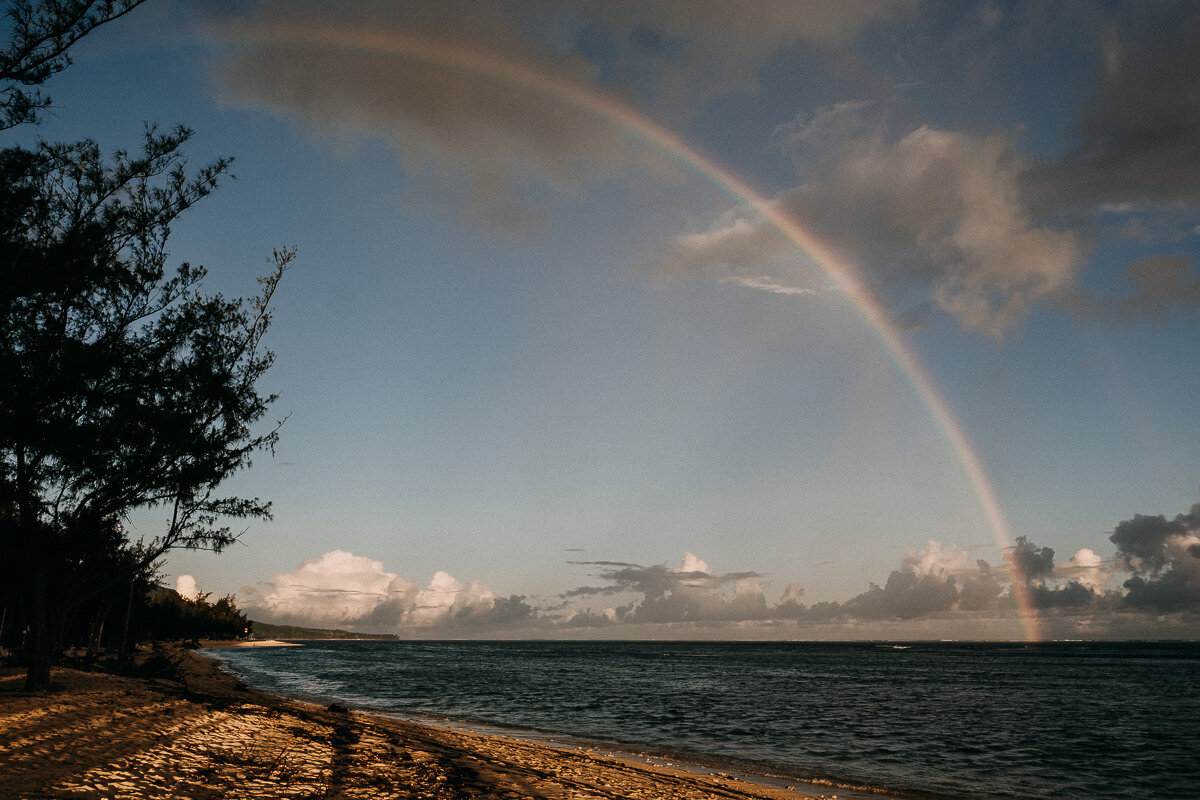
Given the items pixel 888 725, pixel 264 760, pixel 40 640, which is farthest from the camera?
pixel 888 725

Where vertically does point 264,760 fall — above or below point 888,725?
above

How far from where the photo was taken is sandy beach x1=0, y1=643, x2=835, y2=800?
34.8ft

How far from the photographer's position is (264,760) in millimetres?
13500

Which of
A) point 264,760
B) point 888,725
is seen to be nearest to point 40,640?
point 264,760

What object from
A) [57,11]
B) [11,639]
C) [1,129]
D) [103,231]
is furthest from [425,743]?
[11,639]

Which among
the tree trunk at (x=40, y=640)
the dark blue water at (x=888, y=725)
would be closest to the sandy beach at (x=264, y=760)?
the tree trunk at (x=40, y=640)

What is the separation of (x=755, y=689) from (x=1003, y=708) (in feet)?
63.7

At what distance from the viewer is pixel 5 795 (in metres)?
8.73

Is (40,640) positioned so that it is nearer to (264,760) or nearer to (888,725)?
(264,760)

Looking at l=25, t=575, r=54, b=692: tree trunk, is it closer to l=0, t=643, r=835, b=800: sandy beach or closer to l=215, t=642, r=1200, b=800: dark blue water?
l=0, t=643, r=835, b=800: sandy beach

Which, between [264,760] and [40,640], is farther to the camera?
[40,640]

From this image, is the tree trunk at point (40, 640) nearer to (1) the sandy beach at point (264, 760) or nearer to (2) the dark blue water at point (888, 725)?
(1) the sandy beach at point (264, 760)

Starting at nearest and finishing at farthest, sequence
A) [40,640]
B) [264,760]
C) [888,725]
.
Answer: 1. [264,760]
2. [40,640]
3. [888,725]

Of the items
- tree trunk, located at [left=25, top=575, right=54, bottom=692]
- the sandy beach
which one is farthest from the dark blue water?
tree trunk, located at [left=25, top=575, right=54, bottom=692]
